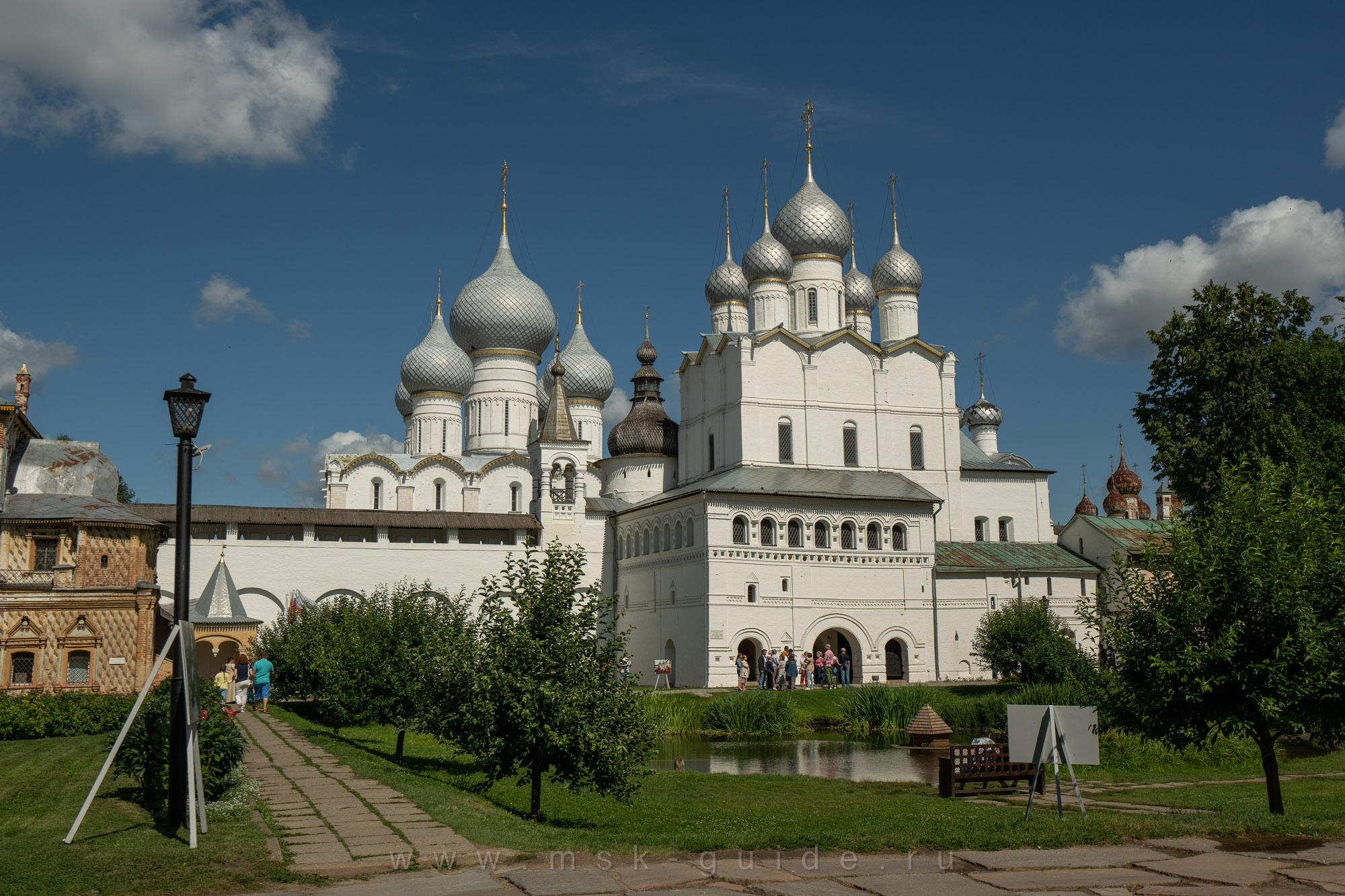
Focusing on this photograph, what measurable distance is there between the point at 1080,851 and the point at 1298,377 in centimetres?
2123

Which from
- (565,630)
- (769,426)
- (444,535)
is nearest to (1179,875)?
(565,630)

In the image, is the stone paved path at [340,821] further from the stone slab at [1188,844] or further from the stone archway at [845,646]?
the stone archway at [845,646]

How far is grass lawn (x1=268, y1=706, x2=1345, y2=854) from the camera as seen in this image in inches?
342

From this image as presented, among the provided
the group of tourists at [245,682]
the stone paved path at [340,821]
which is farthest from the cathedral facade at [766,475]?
the stone paved path at [340,821]

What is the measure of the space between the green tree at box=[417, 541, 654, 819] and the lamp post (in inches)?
104

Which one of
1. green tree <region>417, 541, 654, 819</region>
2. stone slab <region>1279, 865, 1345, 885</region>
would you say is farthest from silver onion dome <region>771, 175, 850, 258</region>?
stone slab <region>1279, 865, 1345, 885</region>

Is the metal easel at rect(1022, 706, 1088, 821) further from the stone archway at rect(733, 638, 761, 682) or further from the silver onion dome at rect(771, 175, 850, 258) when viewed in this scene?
the silver onion dome at rect(771, 175, 850, 258)

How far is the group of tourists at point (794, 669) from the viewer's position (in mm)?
32375

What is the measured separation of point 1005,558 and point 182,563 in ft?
111

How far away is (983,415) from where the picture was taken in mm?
51500

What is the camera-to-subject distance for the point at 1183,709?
1126cm

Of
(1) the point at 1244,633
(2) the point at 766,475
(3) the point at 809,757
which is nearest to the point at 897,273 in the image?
(2) the point at 766,475

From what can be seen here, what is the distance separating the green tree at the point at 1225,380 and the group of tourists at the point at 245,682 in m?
20.7

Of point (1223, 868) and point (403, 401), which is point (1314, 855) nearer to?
point (1223, 868)
